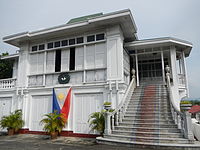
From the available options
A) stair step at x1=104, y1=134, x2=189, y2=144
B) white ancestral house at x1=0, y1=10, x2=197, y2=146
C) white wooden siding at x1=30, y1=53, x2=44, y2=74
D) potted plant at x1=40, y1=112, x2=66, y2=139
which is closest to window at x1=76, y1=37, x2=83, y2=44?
white ancestral house at x1=0, y1=10, x2=197, y2=146

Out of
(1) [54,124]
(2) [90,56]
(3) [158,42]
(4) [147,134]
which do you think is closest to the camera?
(4) [147,134]

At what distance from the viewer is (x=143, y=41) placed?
9.74 metres

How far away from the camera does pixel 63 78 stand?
9398mm

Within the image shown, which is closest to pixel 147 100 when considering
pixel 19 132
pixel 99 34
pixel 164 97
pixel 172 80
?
pixel 164 97

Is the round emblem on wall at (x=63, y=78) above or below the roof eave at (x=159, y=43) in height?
below

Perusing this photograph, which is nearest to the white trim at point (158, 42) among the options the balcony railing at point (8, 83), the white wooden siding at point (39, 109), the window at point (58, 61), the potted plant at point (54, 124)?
the window at point (58, 61)

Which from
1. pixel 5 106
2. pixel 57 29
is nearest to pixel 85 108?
pixel 57 29

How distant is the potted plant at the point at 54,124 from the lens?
796 cm

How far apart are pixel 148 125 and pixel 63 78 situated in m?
5.54

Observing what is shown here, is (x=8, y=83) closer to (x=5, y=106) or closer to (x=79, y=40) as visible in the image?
(x=5, y=106)

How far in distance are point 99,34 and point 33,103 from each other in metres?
6.11

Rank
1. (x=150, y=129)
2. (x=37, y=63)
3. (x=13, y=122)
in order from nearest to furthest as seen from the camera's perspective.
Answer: (x=150, y=129) → (x=13, y=122) → (x=37, y=63)

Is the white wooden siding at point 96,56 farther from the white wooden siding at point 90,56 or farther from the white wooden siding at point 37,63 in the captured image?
the white wooden siding at point 37,63

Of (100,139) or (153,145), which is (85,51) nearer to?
(100,139)
